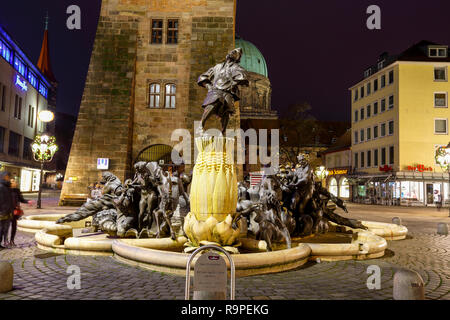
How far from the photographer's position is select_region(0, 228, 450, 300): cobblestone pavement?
4609 millimetres

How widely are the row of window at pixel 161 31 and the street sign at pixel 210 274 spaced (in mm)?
21958

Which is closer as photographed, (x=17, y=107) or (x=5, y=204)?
(x=5, y=204)

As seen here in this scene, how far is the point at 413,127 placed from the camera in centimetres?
3628

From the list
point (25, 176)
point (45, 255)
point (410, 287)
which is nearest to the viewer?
point (410, 287)

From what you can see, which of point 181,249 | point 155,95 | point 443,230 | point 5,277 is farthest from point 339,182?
point 5,277

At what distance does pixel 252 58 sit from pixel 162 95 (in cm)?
4763

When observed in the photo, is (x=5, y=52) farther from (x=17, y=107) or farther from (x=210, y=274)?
(x=210, y=274)

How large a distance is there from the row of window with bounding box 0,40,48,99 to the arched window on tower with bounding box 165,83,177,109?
25063 mm

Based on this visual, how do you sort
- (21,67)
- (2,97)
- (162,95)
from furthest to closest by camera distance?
(21,67) → (2,97) → (162,95)

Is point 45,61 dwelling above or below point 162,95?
above

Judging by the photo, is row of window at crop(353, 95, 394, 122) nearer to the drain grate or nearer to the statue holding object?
the statue holding object

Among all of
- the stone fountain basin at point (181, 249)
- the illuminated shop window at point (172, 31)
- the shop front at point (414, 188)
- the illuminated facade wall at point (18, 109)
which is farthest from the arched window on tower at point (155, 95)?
the shop front at point (414, 188)
